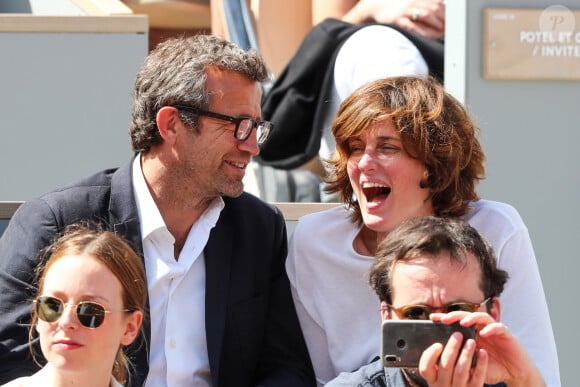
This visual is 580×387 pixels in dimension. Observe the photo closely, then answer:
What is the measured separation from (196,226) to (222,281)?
0.67 feet

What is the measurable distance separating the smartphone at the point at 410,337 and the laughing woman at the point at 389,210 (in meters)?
0.73

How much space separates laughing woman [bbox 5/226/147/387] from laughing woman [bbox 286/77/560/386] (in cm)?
76

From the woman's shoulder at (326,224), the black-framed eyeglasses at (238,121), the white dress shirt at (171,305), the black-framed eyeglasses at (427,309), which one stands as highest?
the black-framed eyeglasses at (238,121)

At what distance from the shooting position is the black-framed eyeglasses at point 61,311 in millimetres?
3010

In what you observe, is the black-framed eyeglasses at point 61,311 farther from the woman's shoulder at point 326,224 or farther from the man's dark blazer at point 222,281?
the woman's shoulder at point 326,224

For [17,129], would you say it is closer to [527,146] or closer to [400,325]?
[527,146]

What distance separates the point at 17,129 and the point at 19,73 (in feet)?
0.77

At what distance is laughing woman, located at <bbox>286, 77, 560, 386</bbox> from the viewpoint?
3.60m

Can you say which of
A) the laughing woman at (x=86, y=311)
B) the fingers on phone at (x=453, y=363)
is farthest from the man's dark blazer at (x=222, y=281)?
the fingers on phone at (x=453, y=363)

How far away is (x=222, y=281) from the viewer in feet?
12.5

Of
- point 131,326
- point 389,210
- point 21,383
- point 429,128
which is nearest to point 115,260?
point 131,326

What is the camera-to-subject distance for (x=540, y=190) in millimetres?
4703

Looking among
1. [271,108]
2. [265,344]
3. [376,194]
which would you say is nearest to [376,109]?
[376,194]

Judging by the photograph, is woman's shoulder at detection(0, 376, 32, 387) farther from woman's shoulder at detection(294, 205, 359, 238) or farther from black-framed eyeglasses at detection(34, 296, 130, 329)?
woman's shoulder at detection(294, 205, 359, 238)
